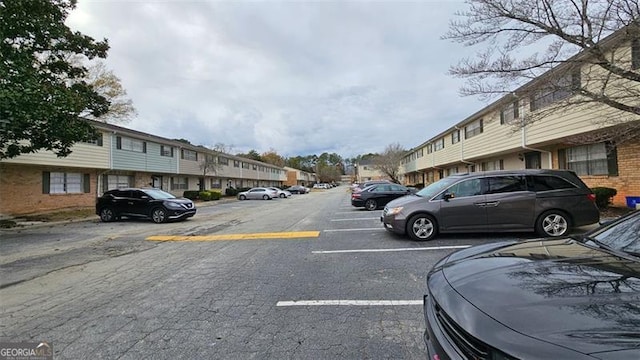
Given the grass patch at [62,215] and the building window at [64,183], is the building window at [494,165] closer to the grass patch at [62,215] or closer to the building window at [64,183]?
the grass patch at [62,215]

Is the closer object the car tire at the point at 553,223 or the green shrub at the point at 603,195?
the car tire at the point at 553,223

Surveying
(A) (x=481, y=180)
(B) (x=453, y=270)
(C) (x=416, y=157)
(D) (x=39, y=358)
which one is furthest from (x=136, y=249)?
(C) (x=416, y=157)

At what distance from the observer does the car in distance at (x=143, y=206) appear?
14.0 meters

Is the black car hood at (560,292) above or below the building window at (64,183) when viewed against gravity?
Result: below

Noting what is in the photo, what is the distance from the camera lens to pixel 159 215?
1403cm

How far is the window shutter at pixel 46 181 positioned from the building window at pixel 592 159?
94.3 ft

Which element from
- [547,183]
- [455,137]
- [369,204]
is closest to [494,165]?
[455,137]

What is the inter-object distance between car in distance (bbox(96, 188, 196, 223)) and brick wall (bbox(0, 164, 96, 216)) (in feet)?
25.5

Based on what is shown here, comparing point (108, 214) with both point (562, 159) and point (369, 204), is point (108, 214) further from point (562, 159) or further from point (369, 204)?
point (562, 159)

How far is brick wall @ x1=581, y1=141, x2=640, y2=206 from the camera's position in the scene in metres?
11.8

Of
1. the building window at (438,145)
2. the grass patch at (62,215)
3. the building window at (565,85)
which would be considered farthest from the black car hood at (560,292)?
the building window at (438,145)

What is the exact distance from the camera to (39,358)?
9.82 feet

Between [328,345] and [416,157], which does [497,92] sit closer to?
[328,345]

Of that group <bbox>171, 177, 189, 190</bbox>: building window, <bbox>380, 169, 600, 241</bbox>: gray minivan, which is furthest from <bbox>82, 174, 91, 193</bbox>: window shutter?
<bbox>380, 169, 600, 241</bbox>: gray minivan
